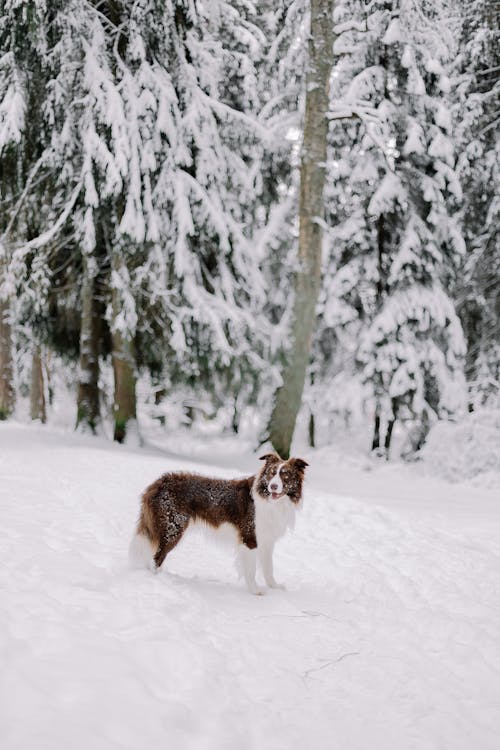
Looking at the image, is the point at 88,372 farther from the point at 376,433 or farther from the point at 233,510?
the point at 233,510

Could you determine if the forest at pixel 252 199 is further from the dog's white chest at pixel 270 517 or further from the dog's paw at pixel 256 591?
the dog's paw at pixel 256 591

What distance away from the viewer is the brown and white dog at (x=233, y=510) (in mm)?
4629

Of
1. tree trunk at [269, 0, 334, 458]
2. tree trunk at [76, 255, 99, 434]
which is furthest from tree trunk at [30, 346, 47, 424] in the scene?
tree trunk at [269, 0, 334, 458]

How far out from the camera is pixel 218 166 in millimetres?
11969

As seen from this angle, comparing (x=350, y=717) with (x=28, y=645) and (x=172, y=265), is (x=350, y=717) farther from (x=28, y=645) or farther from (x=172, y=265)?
(x=172, y=265)

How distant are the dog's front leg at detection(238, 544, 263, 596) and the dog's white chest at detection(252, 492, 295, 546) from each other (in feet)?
0.42

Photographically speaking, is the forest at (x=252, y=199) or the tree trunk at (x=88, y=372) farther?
the tree trunk at (x=88, y=372)

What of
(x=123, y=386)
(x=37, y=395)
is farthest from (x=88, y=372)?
(x=37, y=395)

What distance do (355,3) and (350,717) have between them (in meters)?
12.6

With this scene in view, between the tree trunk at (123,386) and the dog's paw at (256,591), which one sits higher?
the tree trunk at (123,386)

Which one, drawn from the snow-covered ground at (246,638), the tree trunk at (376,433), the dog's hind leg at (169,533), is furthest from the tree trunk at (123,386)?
the dog's hind leg at (169,533)

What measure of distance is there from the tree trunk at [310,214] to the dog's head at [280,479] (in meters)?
5.59

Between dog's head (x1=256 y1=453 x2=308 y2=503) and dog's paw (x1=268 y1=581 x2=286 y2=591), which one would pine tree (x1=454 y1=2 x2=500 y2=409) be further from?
dog's paw (x1=268 y1=581 x2=286 y2=591)

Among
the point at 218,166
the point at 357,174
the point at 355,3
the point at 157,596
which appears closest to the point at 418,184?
the point at 357,174
